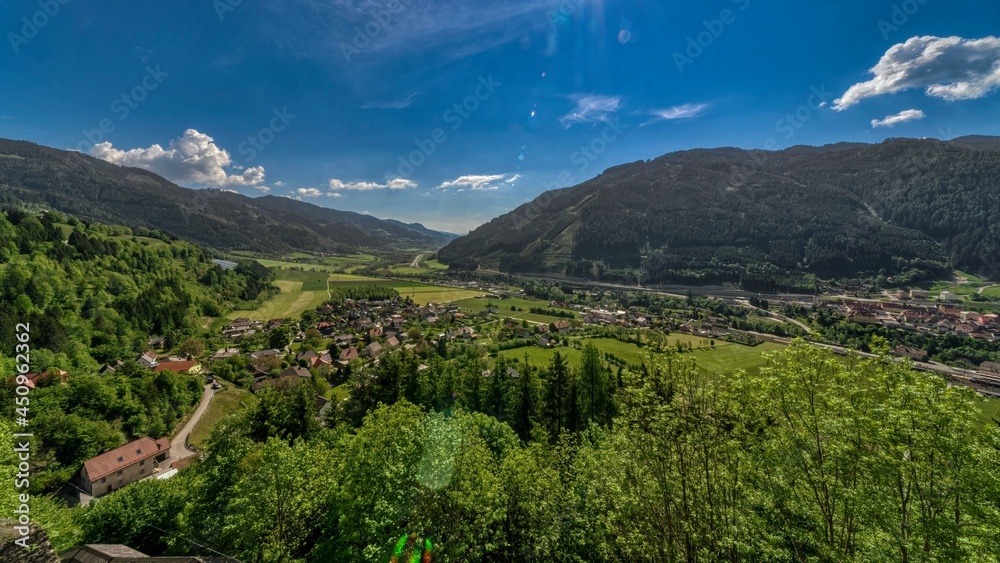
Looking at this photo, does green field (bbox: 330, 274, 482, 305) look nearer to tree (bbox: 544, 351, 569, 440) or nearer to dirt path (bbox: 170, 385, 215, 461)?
dirt path (bbox: 170, 385, 215, 461)

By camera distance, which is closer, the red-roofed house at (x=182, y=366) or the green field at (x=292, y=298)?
the red-roofed house at (x=182, y=366)

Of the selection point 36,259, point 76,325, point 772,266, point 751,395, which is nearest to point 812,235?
point 772,266

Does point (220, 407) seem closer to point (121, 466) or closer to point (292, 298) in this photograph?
point (121, 466)

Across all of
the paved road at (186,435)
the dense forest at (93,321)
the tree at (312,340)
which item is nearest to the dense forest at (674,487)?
the paved road at (186,435)

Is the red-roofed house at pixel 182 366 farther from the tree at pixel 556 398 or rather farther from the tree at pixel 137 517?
the tree at pixel 556 398

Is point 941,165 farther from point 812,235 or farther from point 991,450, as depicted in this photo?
point 991,450

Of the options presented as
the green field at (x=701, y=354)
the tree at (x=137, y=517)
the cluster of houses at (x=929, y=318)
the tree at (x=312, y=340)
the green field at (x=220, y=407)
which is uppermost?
the tree at (x=137, y=517)
